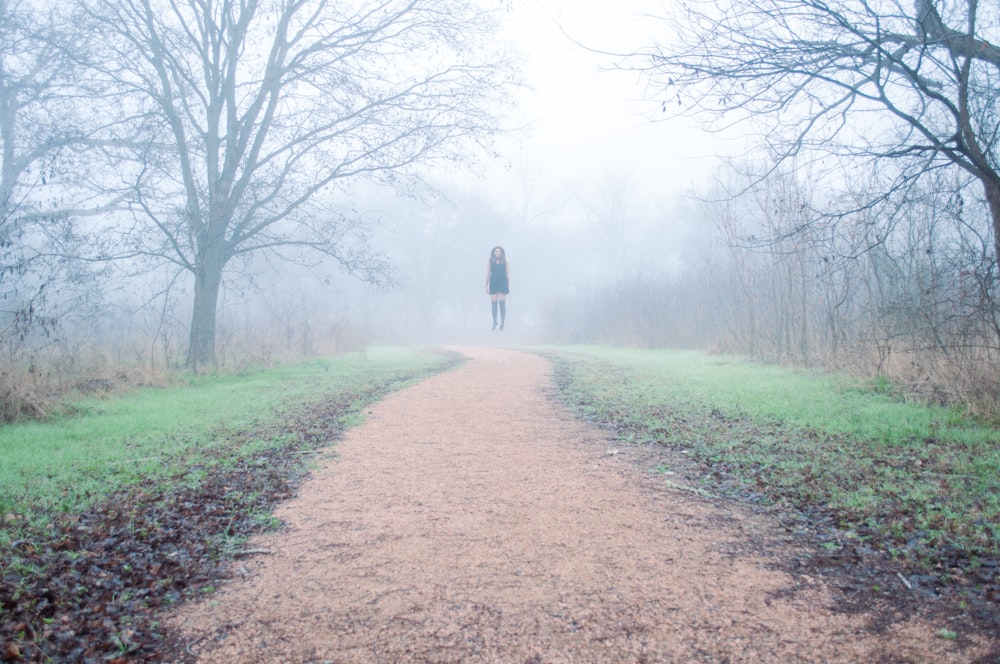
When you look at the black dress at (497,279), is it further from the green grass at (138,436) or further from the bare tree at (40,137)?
the bare tree at (40,137)

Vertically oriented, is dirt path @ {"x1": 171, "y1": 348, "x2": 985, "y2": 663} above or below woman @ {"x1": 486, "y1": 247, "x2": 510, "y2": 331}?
below

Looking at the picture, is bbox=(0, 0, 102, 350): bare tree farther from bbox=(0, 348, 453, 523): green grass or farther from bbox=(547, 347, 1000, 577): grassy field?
bbox=(547, 347, 1000, 577): grassy field

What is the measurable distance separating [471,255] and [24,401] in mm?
48799

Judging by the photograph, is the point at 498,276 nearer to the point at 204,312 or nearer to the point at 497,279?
the point at 497,279

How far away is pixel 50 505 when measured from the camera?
4727 mm

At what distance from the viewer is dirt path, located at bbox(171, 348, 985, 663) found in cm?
285

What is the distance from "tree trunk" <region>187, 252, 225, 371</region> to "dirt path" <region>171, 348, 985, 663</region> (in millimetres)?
10092

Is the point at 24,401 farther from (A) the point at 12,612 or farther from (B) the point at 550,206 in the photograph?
(B) the point at 550,206

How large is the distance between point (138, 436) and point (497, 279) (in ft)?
36.1

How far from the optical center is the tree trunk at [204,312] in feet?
47.2

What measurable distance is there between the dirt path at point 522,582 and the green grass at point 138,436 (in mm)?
1631

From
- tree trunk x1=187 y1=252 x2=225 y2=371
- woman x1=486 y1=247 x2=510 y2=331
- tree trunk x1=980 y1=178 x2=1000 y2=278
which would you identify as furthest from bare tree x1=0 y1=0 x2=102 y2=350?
tree trunk x1=980 y1=178 x2=1000 y2=278

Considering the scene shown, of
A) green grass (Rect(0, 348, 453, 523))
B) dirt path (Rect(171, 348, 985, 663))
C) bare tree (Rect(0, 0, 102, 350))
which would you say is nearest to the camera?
dirt path (Rect(171, 348, 985, 663))

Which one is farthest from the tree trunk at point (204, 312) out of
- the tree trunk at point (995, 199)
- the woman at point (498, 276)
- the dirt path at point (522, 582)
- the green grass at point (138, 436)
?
the tree trunk at point (995, 199)
